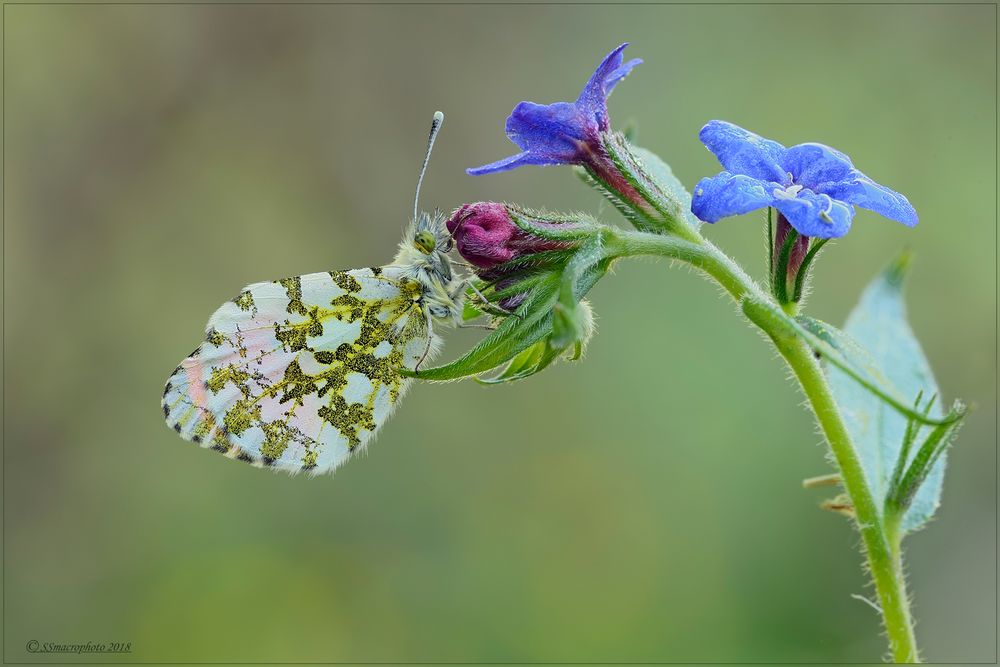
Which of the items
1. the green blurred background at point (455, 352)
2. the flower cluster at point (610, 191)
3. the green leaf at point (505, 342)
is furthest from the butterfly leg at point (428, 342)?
the green blurred background at point (455, 352)

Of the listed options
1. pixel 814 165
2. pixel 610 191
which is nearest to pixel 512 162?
pixel 610 191

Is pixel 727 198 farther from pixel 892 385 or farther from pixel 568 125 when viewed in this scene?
pixel 892 385

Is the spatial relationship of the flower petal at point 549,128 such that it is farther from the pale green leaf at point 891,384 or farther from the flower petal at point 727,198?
the pale green leaf at point 891,384

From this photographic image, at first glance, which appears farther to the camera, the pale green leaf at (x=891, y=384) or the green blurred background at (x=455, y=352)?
the green blurred background at (x=455, y=352)

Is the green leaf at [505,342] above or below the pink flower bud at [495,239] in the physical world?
below
